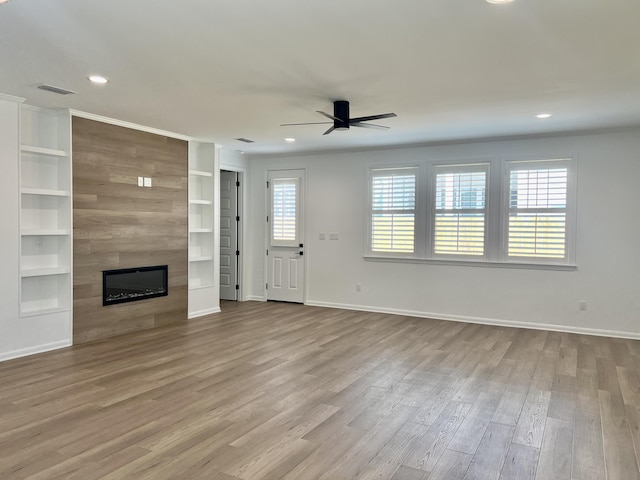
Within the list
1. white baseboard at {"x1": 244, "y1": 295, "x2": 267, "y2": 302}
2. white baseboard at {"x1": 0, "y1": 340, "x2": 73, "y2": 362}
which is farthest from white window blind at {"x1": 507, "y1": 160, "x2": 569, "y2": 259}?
white baseboard at {"x1": 0, "y1": 340, "x2": 73, "y2": 362}

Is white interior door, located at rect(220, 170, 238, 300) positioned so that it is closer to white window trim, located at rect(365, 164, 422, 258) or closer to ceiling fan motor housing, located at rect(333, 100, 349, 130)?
white window trim, located at rect(365, 164, 422, 258)

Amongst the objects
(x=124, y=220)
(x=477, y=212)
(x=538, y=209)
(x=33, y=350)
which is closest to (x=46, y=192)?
(x=124, y=220)

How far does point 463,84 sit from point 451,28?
1215 millimetres

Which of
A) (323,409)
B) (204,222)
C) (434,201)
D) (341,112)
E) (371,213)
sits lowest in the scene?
(323,409)

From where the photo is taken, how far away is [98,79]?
390 cm

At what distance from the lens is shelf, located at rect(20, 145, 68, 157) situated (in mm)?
4781

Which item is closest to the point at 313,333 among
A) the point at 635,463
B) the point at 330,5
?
the point at 635,463

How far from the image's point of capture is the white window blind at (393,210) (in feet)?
23.2

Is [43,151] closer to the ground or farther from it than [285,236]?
farther from it

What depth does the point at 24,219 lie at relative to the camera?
4.94 m

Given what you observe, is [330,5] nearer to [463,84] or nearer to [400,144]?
[463,84]

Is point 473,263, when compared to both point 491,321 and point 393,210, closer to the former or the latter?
point 491,321

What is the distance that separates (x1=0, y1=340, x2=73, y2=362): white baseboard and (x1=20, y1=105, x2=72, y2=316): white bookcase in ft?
1.06

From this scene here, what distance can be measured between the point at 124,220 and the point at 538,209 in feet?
17.9
